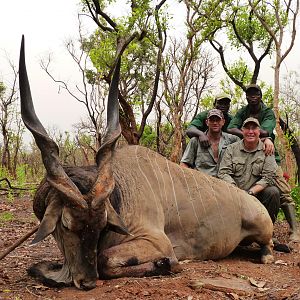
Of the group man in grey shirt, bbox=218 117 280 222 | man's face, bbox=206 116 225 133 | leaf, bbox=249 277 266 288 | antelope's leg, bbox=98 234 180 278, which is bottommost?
leaf, bbox=249 277 266 288

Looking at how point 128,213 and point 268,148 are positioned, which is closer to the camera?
point 128,213

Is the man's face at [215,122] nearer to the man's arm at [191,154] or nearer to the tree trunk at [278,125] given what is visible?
the man's arm at [191,154]

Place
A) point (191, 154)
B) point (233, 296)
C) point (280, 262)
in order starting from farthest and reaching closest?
1. point (191, 154)
2. point (280, 262)
3. point (233, 296)

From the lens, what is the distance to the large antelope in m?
2.89

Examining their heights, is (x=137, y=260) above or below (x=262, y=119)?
below

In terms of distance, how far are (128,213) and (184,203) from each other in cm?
61

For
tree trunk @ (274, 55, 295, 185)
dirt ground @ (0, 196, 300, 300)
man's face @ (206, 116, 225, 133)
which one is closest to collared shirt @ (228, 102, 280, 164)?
man's face @ (206, 116, 225, 133)

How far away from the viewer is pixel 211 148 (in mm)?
5164

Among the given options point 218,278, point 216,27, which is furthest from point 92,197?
point 216,27

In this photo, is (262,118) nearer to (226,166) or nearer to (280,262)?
(226,166)

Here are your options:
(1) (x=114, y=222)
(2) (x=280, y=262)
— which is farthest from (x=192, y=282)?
(2) (x=280, y=262)

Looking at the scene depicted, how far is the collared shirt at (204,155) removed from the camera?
16.8 feet

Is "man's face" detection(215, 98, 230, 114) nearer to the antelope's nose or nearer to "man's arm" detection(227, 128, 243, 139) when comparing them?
"man's arm" detection(227, 128, 243, 139)

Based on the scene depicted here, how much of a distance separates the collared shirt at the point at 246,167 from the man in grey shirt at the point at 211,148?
0.82 ft
